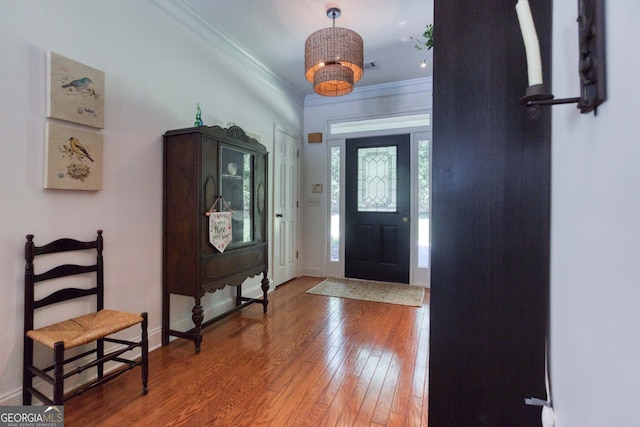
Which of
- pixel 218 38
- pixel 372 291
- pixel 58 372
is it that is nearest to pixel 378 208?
pixel 372 291

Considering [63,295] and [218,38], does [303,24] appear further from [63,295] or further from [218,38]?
[63,295]

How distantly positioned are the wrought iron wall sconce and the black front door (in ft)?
12.1

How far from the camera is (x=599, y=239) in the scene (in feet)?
1.52

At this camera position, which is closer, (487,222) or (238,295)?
(487,222)

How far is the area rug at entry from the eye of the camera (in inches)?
140

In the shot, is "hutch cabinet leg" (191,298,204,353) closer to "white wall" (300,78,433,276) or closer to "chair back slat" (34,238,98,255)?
"chair back slat" (34,238,98,255)

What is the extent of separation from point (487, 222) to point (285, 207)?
348cm

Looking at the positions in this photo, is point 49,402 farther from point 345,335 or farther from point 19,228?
point 345,335

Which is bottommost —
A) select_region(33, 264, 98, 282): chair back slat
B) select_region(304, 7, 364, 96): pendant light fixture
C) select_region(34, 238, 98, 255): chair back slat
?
select_region(33, 264, 98, 282): chair back slat

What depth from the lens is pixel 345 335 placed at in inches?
102

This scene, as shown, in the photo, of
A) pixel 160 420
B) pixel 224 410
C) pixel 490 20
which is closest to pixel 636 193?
pixel 490 20

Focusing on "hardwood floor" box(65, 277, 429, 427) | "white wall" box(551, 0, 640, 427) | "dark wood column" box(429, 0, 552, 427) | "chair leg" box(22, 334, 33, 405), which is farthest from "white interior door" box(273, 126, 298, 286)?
"white wall" box(551, 0, 640, 427)

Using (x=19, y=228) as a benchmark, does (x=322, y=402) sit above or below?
below

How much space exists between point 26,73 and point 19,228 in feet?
2.67
